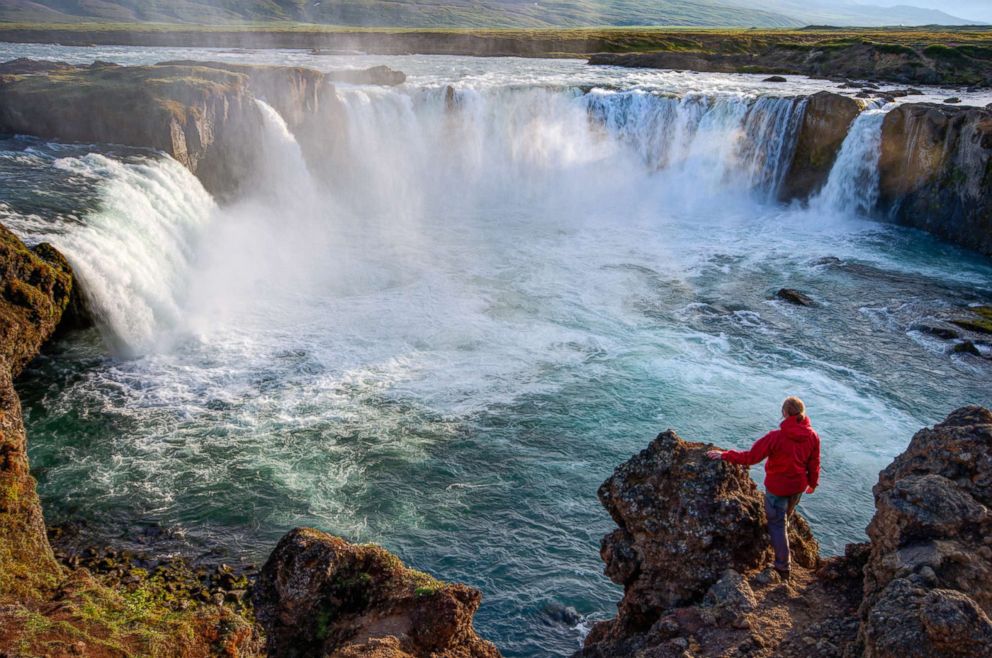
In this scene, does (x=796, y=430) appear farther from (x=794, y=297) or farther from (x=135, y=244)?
(x=135, y=244)

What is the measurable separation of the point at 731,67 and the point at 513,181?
31.7 m

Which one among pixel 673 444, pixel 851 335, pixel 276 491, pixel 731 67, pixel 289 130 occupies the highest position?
pixel 731 67

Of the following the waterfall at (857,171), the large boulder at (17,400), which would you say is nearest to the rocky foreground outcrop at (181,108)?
the large boulder at (17,400)

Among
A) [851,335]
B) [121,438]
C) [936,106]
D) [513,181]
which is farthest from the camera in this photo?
[513,181]

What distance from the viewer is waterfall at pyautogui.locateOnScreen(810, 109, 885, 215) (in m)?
35.6

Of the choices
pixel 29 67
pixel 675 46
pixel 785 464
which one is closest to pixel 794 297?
pixel 785 464

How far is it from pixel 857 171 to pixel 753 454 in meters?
32.7

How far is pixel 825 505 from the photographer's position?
48.5 ft

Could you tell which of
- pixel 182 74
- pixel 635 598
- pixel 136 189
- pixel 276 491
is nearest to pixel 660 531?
pixel 635 598

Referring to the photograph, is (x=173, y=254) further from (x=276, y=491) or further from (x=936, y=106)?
(x=936, y=106)

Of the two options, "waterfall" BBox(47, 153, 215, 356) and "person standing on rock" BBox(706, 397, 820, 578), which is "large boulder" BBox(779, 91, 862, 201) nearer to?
"waterfall" BBox(47, 153, 215, 356)

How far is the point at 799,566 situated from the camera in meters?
8.87

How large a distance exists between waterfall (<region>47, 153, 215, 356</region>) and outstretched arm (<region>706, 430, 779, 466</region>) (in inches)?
661

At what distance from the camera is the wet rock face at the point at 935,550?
6.12 meters
